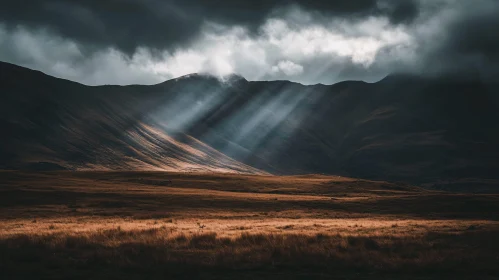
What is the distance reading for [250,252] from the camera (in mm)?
20750

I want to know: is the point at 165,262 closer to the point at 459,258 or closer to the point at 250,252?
the point at 250,252

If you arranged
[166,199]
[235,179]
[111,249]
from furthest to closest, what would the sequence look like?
[235,179], [166,199], [111,249]

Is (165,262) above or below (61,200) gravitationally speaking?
above

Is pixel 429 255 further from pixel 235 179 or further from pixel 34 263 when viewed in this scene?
pixel 235 179

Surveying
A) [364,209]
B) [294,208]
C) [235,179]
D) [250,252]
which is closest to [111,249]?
[250,252]

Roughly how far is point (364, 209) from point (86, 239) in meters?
55.1

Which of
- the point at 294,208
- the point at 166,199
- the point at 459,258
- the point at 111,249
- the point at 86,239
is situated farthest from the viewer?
the point at 166,199

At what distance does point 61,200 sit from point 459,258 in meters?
68.1

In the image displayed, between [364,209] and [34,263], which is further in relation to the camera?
[364,209]

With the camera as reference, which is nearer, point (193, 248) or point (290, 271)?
point (290, 271)

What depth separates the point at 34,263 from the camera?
18.3m

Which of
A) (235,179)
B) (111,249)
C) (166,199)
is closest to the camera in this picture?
(111,249)

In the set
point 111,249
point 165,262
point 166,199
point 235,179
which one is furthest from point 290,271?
point 235,179

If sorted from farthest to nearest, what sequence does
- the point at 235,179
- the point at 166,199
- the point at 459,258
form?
the point at 235,179 < the point at 166,199 < the point at 459,258
